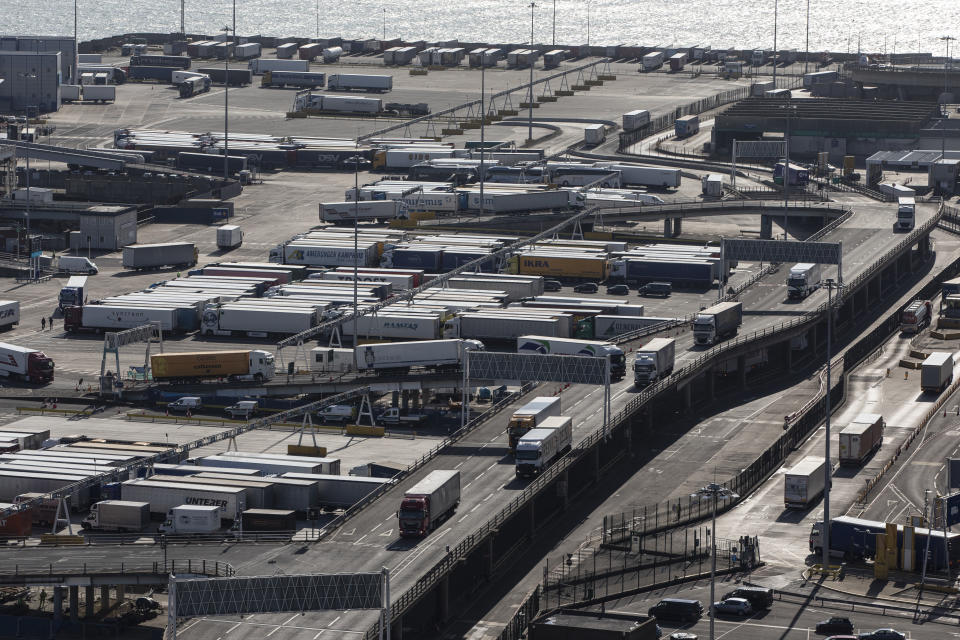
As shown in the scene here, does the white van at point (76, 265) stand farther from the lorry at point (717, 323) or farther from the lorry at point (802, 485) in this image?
the lorry at point (802, 485)

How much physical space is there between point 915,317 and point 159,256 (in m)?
61.8


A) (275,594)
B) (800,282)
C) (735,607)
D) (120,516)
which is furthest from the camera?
(800,282)

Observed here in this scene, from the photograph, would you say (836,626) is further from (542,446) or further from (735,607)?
(542,446)

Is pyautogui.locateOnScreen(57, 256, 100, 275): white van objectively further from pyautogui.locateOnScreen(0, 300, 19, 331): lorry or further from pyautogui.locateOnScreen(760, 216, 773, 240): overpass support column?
pyautogui.locateOnScreen(760, 216, 773, 240): overpass support column

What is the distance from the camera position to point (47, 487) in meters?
92.9

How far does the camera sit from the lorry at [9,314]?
13400 centimetres

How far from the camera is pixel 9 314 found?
135 m

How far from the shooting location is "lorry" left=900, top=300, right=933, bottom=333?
5271 inches

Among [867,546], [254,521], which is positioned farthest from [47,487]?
[867,546]

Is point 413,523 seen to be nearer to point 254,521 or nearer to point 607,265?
point 254,521

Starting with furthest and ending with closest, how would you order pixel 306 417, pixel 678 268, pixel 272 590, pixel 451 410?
1. pixel 678 268
2. pixel 451 410
3. pixel 306 417
4. pixel 272 590

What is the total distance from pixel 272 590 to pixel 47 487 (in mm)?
30714

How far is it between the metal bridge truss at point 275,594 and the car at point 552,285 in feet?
266

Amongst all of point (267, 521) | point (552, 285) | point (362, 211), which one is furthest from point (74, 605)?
point (362, 211)
